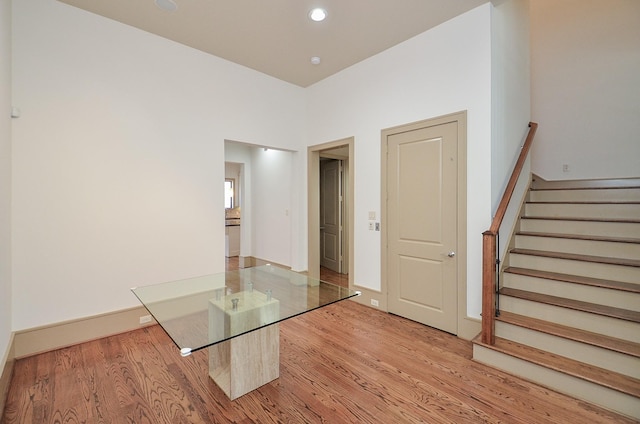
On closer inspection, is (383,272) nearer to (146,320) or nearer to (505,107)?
(505,107)

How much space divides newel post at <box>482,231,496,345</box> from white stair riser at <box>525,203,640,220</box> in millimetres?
1723

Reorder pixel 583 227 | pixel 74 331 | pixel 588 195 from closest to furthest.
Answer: pixel 74 331 → pixel 583 227 → pixel 588 195

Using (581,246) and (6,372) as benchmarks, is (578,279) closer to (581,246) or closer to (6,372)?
(581,246)

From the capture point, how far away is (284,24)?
313 centimetres

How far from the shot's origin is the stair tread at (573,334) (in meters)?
2.04

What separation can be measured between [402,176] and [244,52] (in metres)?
2.60

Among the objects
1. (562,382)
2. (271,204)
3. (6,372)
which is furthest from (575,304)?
(271,204)

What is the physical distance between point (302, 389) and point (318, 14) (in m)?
3.44

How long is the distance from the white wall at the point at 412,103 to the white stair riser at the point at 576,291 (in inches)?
15.1

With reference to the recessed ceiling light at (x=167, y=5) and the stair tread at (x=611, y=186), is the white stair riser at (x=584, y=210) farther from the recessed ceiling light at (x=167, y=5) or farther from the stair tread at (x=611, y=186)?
the recessed ceiling light at (x=167, y=5)

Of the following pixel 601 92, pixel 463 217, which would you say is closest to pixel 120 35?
pixel 463 217

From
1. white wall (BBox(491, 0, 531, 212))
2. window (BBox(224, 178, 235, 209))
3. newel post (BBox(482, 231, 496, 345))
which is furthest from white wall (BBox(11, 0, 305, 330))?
window (BBox(224, 178, 235, 209))

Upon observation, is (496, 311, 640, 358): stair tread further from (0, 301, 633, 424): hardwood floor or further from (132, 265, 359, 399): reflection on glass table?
(132, 265, 359, 399): reflection on glass table

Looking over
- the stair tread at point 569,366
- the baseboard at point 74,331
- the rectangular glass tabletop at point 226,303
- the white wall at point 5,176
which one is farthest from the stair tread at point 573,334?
the white wall at point 5,176
